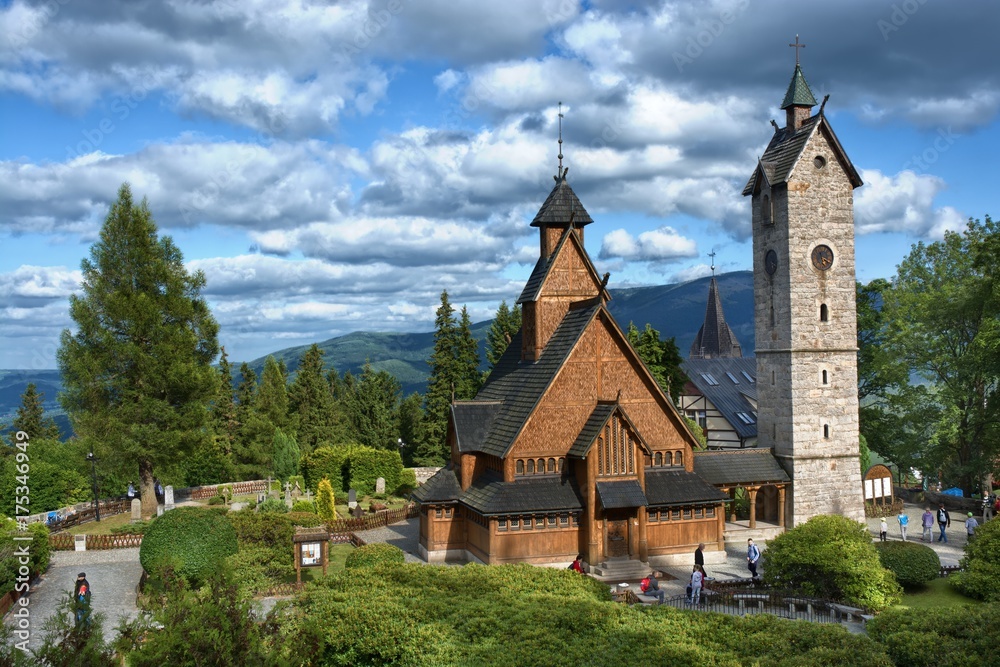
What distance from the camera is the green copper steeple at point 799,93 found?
115ft

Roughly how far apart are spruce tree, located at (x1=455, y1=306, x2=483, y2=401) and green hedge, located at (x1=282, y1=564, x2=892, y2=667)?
1416 inches

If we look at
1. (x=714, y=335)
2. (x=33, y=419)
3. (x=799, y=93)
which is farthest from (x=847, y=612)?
(x=714, y=335)

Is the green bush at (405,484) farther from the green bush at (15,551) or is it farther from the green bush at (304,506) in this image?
the green bush at (15,551)

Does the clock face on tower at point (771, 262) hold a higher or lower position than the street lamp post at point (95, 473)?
higher

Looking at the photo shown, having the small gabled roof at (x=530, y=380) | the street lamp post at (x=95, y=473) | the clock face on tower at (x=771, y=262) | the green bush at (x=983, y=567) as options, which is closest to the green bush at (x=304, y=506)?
the street lamp post at (x=95, y=473)

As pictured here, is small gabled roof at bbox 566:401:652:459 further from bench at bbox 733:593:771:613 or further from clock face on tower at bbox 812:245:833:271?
clock face on tower at bbox 812:245:833:271

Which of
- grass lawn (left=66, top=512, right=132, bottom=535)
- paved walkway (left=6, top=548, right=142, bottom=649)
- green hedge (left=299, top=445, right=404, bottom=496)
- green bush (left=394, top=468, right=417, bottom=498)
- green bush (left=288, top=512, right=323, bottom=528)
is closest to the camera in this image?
paved walkway (left=6, top=548, right=142, bottom=649)

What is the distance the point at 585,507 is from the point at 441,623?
41.5 feet

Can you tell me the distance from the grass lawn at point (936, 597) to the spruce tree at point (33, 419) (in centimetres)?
5848

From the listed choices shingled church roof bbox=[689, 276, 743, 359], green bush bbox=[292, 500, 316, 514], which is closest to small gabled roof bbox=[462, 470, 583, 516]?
green bush bbox=[292, 500, 316, 514]

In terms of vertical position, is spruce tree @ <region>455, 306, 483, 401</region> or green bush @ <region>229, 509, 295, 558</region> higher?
spruce tree @ <region>455, 306, 483, 401</region>

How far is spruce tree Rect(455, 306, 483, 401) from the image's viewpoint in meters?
54.4

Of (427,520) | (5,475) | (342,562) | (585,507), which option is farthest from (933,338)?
(5,475)

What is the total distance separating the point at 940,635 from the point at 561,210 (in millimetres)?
21557
